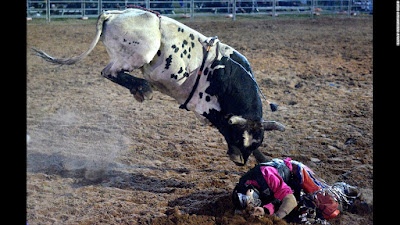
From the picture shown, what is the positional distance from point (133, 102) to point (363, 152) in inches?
140

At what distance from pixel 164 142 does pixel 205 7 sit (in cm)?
1095

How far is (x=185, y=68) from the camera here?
13.8ft

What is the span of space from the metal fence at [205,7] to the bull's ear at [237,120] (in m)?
9.21

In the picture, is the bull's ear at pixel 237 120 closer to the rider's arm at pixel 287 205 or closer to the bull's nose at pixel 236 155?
the bull's nose at pixel 236 155

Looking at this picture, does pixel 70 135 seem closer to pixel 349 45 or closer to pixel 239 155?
pixel 239 155

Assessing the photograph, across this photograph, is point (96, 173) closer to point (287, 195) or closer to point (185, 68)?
point (185, 68)

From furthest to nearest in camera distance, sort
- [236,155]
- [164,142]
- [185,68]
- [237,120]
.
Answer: [164,142] → [236,155] → [185,68] → [237,120]

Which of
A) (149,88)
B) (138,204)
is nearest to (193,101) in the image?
(149,88)

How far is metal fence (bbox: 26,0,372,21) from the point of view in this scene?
1409cm

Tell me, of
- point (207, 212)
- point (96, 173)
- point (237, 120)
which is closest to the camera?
point (207, 212)

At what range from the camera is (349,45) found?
11.6m

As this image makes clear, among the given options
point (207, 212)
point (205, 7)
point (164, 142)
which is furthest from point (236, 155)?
point (205, 7)

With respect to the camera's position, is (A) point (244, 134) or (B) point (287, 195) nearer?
(B) point (287, 195)

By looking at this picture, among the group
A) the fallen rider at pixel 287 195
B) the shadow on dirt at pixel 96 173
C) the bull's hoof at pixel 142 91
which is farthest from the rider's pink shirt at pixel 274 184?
the bull's hoof at pixel 142 91
